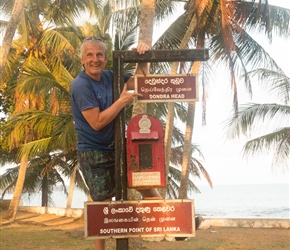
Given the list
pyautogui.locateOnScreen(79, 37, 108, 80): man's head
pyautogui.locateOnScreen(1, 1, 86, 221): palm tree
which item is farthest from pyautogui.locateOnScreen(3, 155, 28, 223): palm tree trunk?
pyautogui.locateOnScreen(79, 37, 108, 80): man's head

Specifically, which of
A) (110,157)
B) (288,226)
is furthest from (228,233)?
(110,157)

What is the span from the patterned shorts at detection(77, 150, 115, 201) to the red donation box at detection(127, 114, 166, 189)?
0.19 m

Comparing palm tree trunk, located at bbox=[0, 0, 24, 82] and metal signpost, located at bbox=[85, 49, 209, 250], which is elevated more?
palm tree trunk, located at bbox=[0, 0, 24, 82]

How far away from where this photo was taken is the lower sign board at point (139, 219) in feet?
12.2

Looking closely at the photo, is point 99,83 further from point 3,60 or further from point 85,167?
point 3,60

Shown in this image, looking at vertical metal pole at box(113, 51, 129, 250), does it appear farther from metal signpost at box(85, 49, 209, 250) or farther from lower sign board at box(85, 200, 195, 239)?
lower sign board at box(85, 200, 195, 239)

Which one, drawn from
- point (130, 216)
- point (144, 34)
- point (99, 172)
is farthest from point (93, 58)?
point (144, 34)

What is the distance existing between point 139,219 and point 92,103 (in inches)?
34.9

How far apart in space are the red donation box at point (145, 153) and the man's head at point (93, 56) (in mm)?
468

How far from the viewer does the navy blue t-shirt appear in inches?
147

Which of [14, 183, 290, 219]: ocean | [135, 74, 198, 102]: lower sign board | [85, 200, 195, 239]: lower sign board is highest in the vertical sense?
[135, 74, 198, 102]: lower sign board

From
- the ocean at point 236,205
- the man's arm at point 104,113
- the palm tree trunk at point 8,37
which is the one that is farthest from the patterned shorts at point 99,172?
the ocean at point 236,205

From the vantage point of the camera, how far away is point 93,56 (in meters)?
3.82

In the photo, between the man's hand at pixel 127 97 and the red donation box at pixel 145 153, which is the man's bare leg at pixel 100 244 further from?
the man's hand at pixel 127 97
